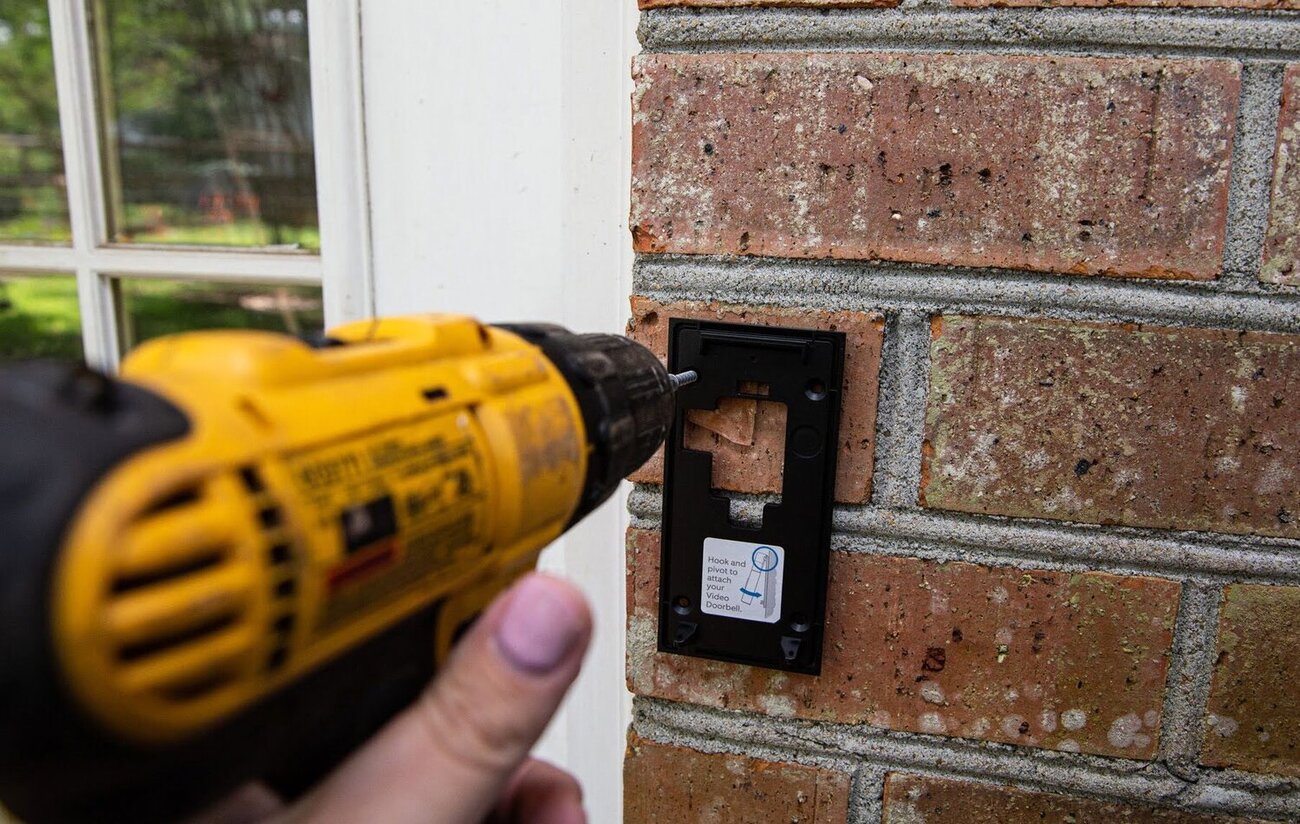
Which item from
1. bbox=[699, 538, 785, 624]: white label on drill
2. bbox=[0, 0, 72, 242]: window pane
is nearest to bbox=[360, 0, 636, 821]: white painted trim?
bbox=[699, 538, 785, 624]: white label on drill

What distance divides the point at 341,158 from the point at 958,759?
719 millimetres

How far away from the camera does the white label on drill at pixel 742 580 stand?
24.3 inches

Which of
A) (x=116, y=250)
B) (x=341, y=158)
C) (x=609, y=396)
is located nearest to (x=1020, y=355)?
(x=609, y=396)

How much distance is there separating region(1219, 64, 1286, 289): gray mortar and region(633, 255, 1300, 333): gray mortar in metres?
0.02

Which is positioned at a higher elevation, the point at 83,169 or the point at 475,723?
the point at 83,169

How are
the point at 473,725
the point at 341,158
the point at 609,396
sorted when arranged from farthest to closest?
the point at 341,158
the point at 609,396
the point at 473,725

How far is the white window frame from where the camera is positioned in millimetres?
769

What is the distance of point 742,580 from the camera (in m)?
0.63

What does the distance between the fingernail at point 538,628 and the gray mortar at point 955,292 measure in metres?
0.26

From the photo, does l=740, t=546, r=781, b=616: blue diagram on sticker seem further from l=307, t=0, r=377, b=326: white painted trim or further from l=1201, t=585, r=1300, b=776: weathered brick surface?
l=307, t=0, r=377, b=326: white painted trim

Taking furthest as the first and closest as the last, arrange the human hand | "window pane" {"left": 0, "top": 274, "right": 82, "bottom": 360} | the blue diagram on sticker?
"window pane" {"left": 0, "top": 274, "right": 82, "bottom": 360} → the blue diagram on sticker → the human hand

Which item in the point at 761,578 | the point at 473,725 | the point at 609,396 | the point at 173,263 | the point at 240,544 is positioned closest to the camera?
the point at 240,544

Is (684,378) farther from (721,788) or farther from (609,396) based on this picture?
(721,788)

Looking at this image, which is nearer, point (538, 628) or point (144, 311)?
point (538, 628)
